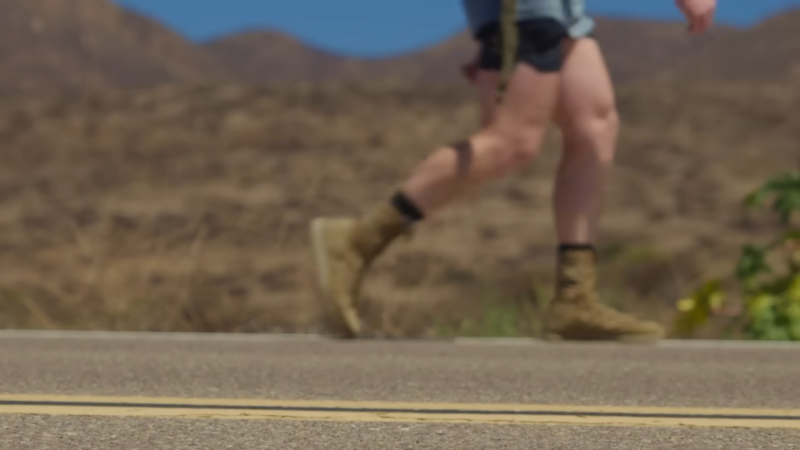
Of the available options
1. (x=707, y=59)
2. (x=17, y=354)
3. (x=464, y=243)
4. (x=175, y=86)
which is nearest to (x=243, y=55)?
(x=707, y=59)

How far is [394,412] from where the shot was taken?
10.6 feet

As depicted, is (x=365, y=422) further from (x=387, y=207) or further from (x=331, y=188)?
(x=331, y=188)

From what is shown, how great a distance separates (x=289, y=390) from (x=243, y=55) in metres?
192

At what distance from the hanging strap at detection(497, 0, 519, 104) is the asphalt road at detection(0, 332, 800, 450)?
0.82 meters

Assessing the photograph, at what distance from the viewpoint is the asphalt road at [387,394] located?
9.53ft

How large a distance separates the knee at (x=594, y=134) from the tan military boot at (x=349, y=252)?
1.94 feet

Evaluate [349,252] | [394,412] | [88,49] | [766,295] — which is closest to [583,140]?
[349,252]

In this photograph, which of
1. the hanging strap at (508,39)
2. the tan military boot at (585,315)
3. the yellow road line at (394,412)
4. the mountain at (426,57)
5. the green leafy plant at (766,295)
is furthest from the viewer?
the mountain at (426,57)

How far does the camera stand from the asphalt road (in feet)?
9.53

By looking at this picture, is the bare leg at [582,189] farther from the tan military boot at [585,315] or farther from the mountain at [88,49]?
the mountain at [88,49]

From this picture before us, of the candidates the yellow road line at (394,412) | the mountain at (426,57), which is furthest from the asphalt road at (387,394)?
the mountain at (426,57)

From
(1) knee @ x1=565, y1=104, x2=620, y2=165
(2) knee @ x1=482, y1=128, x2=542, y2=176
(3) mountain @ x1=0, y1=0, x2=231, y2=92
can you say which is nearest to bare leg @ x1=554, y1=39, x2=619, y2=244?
(1) knee @ x1=565, y1=104, x2=620, y2=165

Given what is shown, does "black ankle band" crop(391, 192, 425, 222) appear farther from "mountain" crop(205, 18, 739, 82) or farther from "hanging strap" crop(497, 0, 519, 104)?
"mountain" crop(205, 18, 739, 82)

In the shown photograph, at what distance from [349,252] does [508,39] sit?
85 cm
